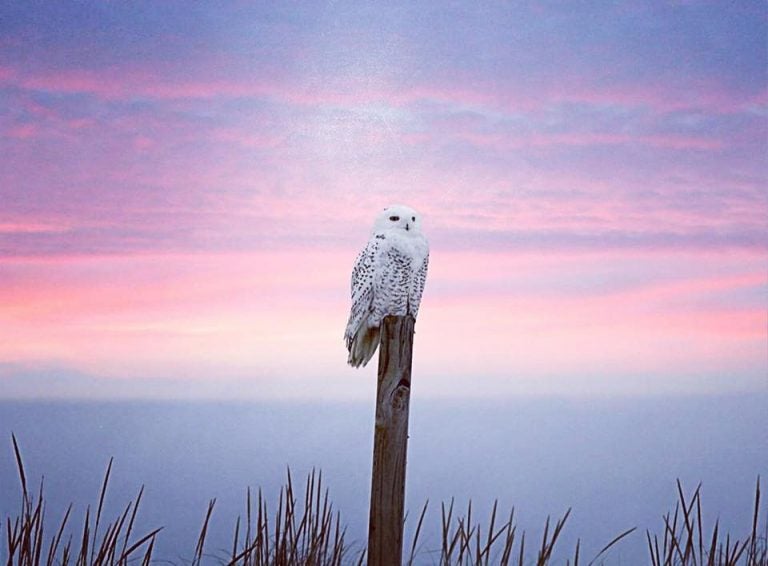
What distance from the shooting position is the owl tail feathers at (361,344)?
15.3ft

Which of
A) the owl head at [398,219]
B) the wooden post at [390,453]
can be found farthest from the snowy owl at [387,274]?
the wooden post at [390,453]

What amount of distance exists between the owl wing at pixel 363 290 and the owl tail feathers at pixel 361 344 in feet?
0.10

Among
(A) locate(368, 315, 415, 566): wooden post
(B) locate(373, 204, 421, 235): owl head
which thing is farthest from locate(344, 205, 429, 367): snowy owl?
(A) locate(368, 315, 415, 566): wooden post

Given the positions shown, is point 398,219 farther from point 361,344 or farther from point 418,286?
point 361,344

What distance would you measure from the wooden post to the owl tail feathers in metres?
1.14

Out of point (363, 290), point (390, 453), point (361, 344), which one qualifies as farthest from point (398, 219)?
point (390, 453)

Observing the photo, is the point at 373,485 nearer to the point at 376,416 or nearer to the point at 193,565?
the point at 376,416

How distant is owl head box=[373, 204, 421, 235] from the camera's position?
452cm

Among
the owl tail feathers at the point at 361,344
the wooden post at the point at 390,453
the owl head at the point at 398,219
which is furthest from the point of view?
the owl tail feathers at the point at 361,344

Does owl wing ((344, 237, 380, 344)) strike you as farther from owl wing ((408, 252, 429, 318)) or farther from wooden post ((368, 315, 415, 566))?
wooden post ((368, 315, 415, 566))

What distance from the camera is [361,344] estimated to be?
4703 mm

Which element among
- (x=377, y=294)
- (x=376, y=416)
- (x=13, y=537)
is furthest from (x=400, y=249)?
(x=13, y=537)

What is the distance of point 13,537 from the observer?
12.0ft

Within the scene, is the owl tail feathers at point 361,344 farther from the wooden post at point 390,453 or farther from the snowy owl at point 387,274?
the wooden post at point 390,453
